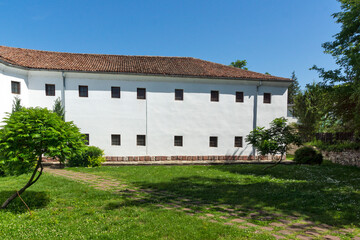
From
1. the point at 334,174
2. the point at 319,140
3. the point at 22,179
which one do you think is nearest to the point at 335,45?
the point at 334,174

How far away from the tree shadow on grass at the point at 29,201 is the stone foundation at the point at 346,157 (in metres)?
19.5

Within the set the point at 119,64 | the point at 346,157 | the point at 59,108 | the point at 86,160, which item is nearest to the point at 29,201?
the point at 86,160

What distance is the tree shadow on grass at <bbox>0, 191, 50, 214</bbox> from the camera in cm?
596

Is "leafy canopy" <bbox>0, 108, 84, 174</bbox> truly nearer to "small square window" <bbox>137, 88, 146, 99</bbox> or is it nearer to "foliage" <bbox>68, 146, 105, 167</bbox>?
"foliage" <bbox>68, 146, 105, 167</bbox>

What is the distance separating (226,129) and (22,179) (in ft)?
48.6

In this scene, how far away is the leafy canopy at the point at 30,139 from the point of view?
5590 millimetres

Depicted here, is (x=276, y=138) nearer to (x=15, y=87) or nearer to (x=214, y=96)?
(x=214, y=96)

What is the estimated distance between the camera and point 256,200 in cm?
677

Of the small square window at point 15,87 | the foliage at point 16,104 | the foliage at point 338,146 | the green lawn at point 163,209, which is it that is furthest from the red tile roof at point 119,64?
the green lawn at point 163,209

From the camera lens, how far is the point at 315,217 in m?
5.37

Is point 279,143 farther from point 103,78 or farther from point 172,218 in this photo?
point 103,78

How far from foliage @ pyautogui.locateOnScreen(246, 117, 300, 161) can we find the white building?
19.6ft

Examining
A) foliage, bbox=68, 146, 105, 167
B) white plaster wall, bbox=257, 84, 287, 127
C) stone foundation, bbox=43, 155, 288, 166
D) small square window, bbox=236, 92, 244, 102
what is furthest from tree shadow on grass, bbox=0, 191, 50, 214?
white plaster wall, bbox=257, 84, 287, 127

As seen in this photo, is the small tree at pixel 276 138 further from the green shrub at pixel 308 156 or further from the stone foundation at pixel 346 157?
the stone foundation at pixel 346 157
